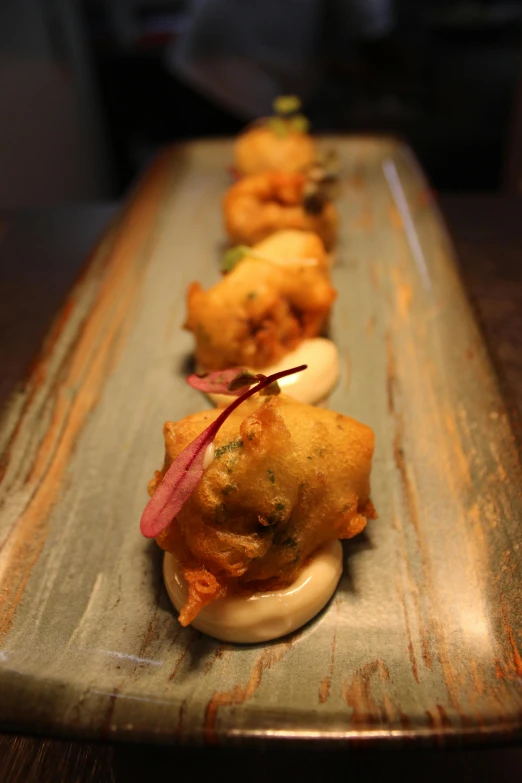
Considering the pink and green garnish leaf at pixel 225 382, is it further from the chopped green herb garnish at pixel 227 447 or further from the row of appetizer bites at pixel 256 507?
the chopped green herb garnish at pixel 227 447

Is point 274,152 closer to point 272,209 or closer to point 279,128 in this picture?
point 279,128

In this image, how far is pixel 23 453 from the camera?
2.28 meters

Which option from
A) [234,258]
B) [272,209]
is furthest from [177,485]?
[272,209]

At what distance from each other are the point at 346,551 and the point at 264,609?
370 millimetres

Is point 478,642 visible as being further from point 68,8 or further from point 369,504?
point 68,8

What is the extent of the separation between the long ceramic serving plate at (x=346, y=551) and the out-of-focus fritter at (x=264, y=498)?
19 centimetres

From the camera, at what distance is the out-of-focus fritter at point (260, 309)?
2.59m

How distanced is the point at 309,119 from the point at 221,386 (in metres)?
4.05

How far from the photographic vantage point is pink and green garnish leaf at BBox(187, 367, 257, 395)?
78.7 inches

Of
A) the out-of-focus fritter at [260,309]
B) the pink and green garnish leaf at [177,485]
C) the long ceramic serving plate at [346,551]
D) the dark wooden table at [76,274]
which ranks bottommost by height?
the dark wooden table at [76,274]

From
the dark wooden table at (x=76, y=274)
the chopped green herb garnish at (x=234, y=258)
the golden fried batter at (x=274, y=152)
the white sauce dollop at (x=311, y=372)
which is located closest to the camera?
the dark wooden table at (x=76, y=274)

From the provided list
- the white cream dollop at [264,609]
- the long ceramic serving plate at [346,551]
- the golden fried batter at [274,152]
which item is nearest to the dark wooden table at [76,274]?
the long ceramic serving plate at [346,551]

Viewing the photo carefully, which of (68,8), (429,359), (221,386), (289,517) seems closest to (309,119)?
(68,8)

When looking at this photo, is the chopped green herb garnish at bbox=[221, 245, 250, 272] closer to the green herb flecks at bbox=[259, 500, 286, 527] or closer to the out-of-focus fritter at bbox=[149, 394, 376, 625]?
the out-of-focus fritter at bbox=[149, 394, 376, 625]
